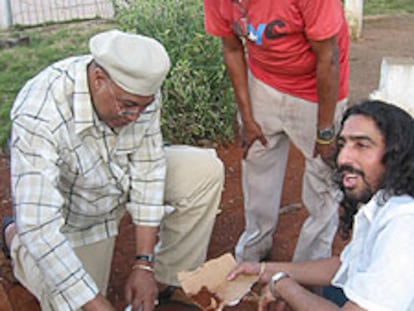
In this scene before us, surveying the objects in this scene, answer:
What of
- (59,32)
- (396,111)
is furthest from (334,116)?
(59,32)

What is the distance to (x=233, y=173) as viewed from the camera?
480 cm

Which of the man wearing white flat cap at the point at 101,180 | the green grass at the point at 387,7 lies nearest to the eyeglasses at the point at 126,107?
the man wearing white flat cap at the point at 101,180

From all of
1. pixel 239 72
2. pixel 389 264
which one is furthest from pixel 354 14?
pixel 389 264

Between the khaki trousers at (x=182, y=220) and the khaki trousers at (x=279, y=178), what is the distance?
0.26 metres

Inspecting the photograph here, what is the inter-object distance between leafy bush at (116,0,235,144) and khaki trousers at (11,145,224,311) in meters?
1.55

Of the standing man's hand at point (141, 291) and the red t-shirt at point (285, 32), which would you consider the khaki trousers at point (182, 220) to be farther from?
the red t-shirt at point (285, 32)

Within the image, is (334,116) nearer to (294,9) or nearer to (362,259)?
(294,9)

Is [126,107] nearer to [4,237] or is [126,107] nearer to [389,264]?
[389,264]

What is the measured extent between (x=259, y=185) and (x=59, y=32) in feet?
17.5

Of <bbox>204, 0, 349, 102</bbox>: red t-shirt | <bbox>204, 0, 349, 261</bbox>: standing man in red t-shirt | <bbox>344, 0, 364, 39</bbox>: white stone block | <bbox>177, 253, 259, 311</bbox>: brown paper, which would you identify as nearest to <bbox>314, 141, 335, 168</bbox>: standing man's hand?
<bbox>204, 0, 349, 261</bbox>: standing man in red t-shirt

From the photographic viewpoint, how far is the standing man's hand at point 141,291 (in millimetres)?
2869

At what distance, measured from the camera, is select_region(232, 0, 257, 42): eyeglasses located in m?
3.03

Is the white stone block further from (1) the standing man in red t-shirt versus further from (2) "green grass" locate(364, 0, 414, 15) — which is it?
(1) the standing man in red t-shirt

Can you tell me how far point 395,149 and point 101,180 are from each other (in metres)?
1.29
